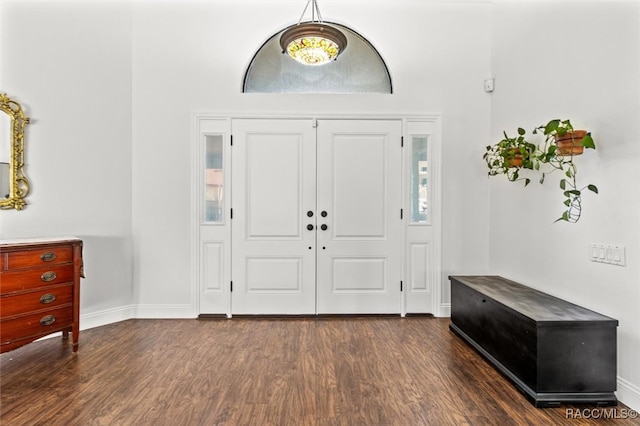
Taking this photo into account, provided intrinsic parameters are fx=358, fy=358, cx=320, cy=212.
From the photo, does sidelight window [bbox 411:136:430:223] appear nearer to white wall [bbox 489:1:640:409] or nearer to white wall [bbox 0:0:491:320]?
white wall [bbox 0:0:491:320]

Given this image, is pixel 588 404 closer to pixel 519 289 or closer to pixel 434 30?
pixel 519 289

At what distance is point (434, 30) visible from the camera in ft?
13.0

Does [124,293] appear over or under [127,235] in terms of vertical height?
under

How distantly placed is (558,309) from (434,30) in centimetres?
310

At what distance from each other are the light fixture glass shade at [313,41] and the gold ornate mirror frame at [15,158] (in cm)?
245

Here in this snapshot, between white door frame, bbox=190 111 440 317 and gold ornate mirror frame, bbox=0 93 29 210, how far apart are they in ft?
4.75

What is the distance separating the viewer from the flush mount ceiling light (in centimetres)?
278

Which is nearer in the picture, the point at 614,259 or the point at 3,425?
the point at 3,425

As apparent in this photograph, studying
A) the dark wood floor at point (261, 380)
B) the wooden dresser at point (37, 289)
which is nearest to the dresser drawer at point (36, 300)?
the wooden dresser at point (37, 289)

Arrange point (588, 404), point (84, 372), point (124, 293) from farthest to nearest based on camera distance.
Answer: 1. point (124, 293)
2. point (84, 372)
3. point (588, 404)

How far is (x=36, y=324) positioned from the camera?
2.74 meters

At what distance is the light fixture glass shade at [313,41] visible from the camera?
277 centimetres

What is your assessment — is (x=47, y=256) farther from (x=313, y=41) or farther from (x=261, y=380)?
(x=313, y=41)

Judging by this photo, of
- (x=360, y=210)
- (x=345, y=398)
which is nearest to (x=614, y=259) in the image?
(x=345, y=398)
